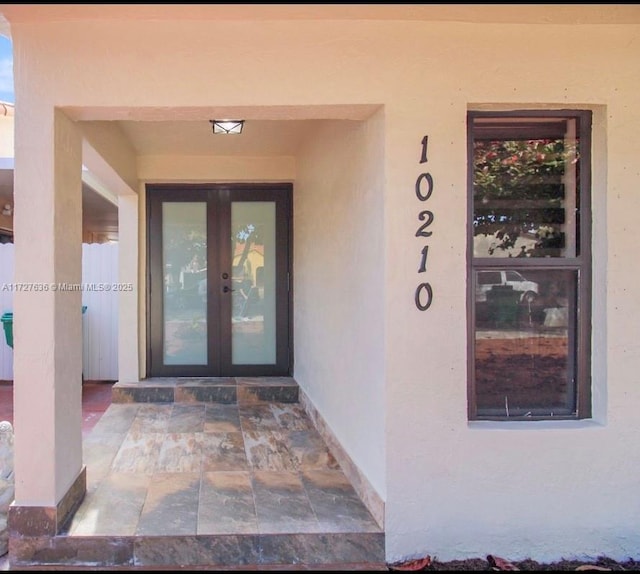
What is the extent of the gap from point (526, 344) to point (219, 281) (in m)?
3.54

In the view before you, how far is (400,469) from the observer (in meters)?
2.30

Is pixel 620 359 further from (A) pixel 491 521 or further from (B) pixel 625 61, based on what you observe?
(B) pixel 625 61

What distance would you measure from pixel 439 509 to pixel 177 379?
138 inches

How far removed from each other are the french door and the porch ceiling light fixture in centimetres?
126

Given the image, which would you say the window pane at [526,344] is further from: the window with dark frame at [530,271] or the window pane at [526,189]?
the window pane at [526,189]

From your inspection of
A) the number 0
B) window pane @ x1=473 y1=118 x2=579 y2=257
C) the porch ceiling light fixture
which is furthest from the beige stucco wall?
the porch ceiling light fixture

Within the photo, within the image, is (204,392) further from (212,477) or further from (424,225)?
(424,225)

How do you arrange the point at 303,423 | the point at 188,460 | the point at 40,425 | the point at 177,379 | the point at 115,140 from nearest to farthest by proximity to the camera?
the point at 40,425 → the point at 188,460 → the point at 115,140 → the point at 303,423 → the point at 177,379

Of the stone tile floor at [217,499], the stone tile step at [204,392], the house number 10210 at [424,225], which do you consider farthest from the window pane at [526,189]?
the stone tile step at [204,392]

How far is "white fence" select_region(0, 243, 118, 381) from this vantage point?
5797 millimetres

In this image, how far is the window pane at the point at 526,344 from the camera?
2465 mm

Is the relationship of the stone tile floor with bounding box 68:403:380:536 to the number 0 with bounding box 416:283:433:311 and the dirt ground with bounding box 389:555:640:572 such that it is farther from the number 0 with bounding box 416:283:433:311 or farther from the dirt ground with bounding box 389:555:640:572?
the number 0 with bounding box 416:283:433:311

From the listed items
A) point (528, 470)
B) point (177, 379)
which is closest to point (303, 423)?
point (177, 379)

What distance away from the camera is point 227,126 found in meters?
3.71
